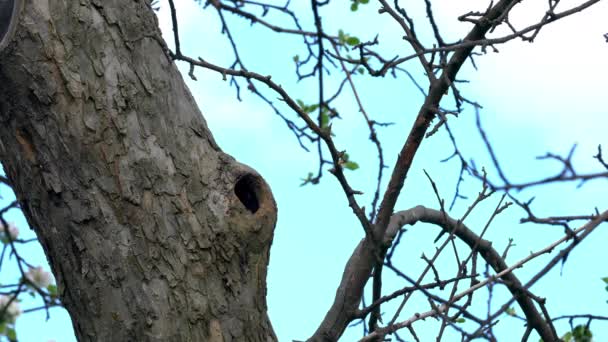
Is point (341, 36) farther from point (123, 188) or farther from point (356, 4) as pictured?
point (123, 188)

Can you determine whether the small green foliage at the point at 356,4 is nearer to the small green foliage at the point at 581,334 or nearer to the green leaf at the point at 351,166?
the green leaf at the point at 351,166

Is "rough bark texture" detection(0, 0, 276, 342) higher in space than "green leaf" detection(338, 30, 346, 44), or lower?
lower

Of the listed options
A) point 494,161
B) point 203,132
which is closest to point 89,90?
point 203,132

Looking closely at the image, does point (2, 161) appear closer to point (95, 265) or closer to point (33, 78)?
point (33, 78)

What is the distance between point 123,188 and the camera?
7.80 feet

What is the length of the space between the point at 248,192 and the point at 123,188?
17.6 inches

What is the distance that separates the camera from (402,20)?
2736 millimetres

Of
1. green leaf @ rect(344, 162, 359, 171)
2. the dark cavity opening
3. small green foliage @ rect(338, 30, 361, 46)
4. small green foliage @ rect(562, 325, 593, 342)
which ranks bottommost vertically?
small green foliage @ rect(562, 325, 593, 342)

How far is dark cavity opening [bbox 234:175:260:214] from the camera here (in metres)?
2.60

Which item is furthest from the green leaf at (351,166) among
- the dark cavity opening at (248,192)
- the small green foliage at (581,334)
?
the small green foliage at (581,334)

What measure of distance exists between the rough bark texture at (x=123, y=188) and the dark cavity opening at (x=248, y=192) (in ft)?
0.08

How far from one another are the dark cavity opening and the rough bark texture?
1.0 inches

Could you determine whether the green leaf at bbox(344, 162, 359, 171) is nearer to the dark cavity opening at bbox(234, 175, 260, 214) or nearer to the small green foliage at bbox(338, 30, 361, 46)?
the small green foliage at bbox(338, 30, 361, 46)

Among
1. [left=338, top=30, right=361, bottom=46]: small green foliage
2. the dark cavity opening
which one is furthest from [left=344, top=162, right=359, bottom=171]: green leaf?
the dark cavity opening
